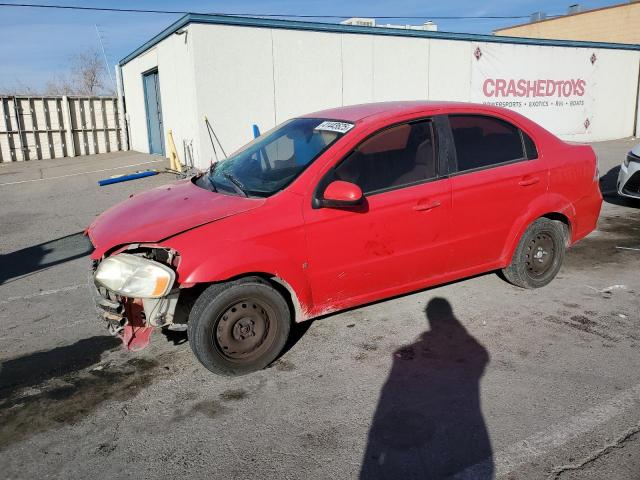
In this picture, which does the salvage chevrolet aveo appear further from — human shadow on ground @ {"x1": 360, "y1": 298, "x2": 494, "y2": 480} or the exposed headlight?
human shadow on ground @ {"x1": 360, "y1": 298, "x2": 494, "y2": 480}

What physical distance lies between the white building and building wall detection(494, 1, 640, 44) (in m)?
12.0

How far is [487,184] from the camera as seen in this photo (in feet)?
14.8

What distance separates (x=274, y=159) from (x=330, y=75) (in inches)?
380

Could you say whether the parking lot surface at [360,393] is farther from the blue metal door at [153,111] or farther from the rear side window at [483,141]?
the blue metal door at [153,111]

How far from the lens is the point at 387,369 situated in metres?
3.74

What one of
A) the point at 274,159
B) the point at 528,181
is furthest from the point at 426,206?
the point at 274,159

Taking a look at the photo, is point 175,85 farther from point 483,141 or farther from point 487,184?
point 487,184

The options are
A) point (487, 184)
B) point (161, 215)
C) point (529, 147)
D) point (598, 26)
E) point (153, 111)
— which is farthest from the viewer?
point (598, 26)

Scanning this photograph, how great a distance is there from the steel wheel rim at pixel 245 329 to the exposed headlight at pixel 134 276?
453 mm

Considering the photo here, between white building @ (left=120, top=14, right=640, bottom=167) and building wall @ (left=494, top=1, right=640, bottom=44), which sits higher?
building wall @ (left=494, top=1, right=640, bottom=44)

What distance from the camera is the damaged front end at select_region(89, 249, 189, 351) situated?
3.38 metres

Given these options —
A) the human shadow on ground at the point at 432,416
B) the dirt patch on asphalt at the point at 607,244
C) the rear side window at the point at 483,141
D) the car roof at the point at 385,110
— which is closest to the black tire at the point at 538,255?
the rear side window at the point at 483,141

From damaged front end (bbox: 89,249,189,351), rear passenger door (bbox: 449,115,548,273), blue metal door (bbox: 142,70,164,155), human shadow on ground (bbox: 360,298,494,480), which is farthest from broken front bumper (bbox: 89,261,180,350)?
blue metal door (bbox: 142,70,164,155)

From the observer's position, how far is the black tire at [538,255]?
494 cm
